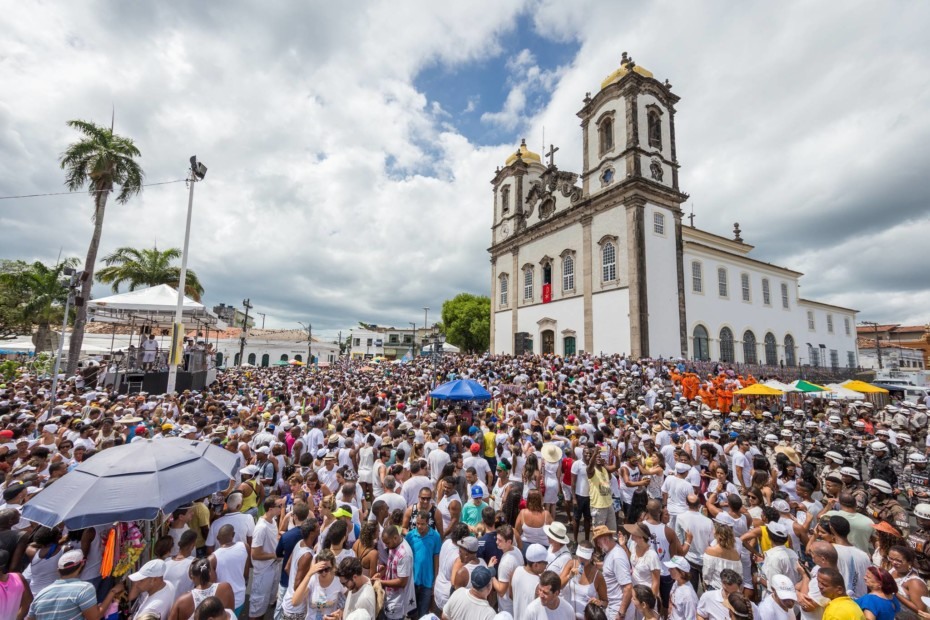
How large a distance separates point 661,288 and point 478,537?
79.9 feet

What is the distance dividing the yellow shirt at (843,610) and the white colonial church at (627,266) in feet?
70.8

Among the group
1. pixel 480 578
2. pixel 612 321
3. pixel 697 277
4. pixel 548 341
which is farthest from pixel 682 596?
pixel 697 277

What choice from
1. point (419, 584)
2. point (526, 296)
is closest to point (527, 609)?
point (419, 584)

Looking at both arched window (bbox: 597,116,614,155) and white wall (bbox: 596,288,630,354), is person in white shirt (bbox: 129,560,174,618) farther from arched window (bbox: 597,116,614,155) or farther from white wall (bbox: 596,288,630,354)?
arched window (bbox: 597,116,614,155)

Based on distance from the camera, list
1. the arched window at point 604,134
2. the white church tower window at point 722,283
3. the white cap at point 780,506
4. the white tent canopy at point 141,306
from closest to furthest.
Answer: the white cap at point 780,506 < the white tent canopy at point 141,306 < the arched window at point 604,134 < the white church tower window at point 722,283

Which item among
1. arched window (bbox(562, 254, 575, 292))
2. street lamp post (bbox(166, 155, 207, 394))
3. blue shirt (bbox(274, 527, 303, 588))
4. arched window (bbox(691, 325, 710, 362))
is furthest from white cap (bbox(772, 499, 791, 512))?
arched window (bbox(691, 325, 710, 362))

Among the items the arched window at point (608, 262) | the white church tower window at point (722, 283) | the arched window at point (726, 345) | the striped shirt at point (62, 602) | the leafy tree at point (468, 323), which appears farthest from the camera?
the leafy tree at point (468, 323)

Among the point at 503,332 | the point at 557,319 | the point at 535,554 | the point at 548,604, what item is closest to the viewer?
the point at 548,604

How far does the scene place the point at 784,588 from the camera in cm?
321

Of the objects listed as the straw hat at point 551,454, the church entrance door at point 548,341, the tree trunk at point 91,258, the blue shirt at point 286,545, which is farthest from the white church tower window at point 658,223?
the tree trunk at point 91,258

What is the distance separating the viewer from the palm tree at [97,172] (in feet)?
62.3

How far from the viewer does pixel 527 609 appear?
3174mm

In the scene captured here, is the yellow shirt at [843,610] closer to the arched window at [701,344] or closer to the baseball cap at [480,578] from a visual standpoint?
the baseball cap at [480,578]

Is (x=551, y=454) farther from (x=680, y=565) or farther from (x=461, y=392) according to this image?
(x=461, y=392)
